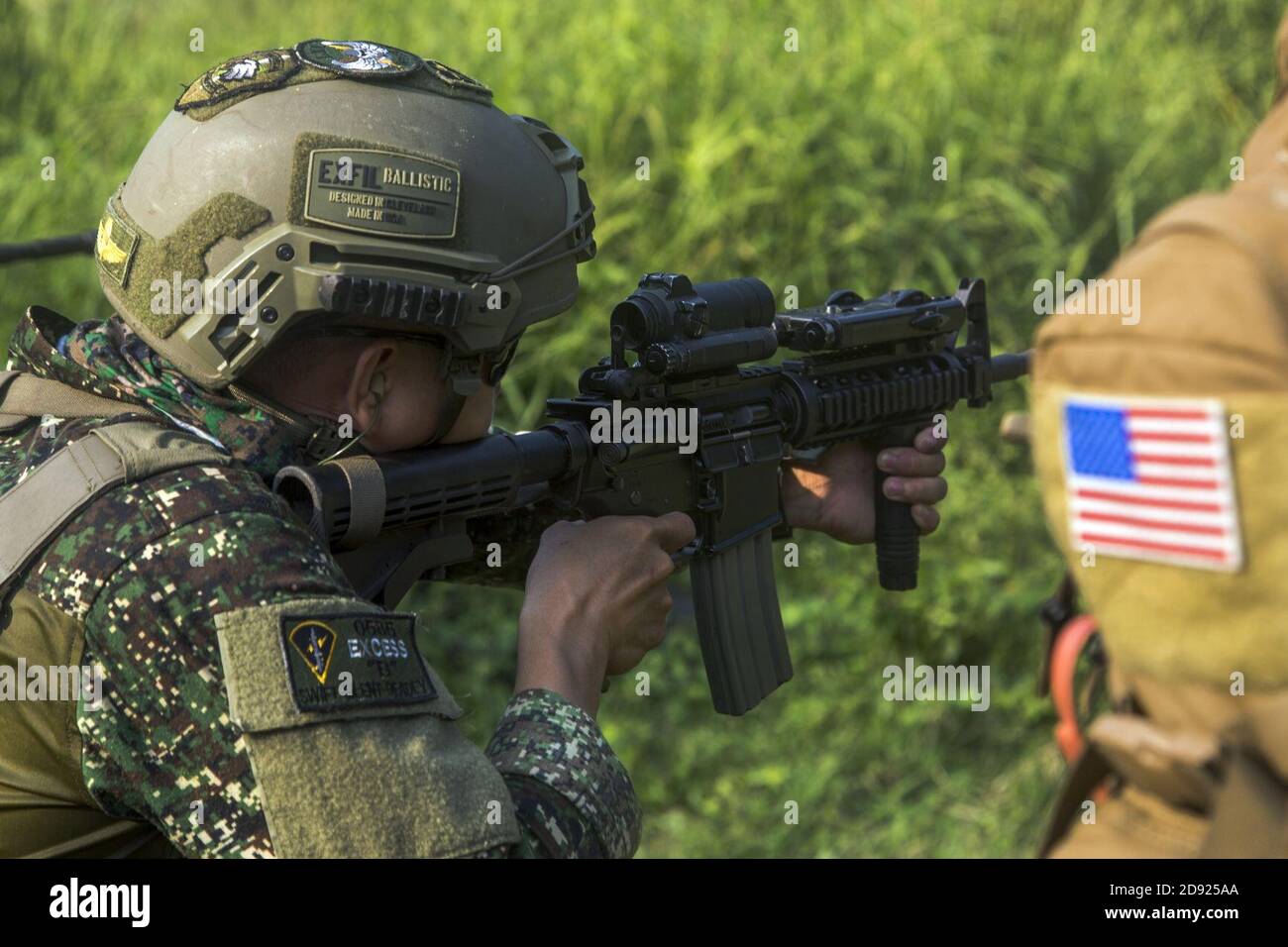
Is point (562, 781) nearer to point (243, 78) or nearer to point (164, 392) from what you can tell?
point (164, 392)

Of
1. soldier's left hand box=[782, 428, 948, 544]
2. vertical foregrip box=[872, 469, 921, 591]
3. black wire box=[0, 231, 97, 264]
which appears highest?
black wire box=[0, 231, 97, 264]

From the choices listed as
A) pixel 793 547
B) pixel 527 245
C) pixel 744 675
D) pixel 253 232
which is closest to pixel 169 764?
pixel 253 232

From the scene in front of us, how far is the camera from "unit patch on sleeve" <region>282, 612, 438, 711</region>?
6.76 ft

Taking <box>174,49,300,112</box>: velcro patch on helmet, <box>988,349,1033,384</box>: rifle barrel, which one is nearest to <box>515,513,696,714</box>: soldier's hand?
<box>174,49,300,112</box>: velcro patch on helmet

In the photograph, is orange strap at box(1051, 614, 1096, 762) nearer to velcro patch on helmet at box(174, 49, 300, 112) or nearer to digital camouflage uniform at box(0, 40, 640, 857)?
digital camouflage uniform at box(0, 40, 640, 857)

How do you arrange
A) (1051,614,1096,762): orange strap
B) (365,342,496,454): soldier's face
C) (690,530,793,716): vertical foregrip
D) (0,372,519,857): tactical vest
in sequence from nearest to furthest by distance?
(1051,614,1096,762): orange strap
(0,372,519,857): tactical vest
(365,342,496,454): soldier's face
(690,530,793,716): vertical foregrip

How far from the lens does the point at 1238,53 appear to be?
6480 mm

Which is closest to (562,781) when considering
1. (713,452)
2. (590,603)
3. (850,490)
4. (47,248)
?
(590,603)

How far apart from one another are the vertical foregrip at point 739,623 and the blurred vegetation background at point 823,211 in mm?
1748

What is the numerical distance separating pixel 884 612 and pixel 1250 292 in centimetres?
433

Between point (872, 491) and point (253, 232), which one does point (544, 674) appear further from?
point (872, 491)

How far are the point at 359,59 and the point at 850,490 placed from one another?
66.5 inches

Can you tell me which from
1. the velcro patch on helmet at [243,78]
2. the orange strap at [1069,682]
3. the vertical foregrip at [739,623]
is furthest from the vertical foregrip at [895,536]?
the orange strap at [1069,682]

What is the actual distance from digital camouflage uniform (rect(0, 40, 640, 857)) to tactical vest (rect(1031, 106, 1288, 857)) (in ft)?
3.67
